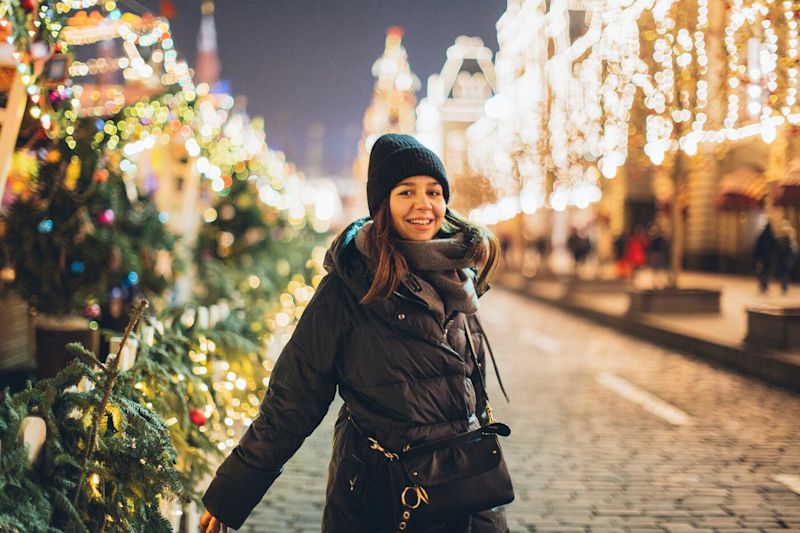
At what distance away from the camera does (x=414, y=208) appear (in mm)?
2818

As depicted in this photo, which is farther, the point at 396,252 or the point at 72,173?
the point at 72,173

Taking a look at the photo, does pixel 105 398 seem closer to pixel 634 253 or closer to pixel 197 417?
pixel 197 417

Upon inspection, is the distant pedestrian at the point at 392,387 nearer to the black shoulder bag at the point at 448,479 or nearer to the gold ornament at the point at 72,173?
the black shoulder bag at the point at 448,479

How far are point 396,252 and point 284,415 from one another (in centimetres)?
64

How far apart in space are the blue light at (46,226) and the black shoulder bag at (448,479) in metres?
6.75

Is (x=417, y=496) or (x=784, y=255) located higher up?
(x=784, y=255)

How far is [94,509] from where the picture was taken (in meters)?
3.36

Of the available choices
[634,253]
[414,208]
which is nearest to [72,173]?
[414,208]

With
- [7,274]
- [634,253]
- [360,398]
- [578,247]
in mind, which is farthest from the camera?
[578,247]

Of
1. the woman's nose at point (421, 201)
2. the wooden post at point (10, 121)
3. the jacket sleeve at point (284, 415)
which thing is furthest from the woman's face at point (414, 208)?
the wooden post at point (10, 121)

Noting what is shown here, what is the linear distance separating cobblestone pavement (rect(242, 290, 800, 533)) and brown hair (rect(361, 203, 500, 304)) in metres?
2.63

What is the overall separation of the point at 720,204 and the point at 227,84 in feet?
62.2

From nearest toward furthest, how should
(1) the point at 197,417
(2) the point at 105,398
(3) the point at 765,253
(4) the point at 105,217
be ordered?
(2) the point at 105,398 → (1) the point at 197,417 → (4) the point at 105,217 → (3) the point at 765,253

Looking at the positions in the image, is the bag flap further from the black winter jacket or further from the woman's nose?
the woman's nose
